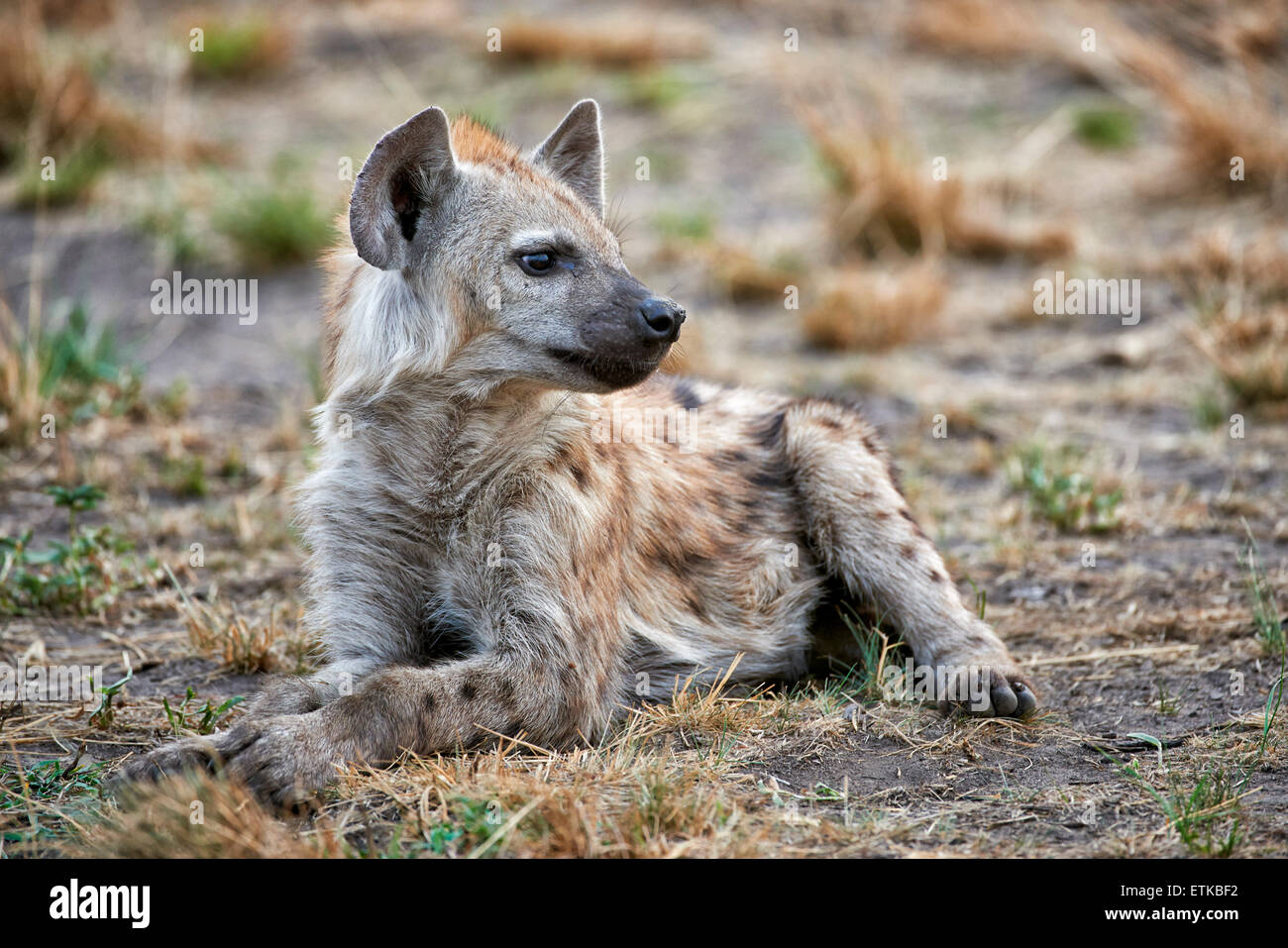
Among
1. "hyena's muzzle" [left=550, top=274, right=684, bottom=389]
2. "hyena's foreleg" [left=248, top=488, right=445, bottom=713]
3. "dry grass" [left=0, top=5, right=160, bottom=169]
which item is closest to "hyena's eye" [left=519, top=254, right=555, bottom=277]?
"hyena's muzzle" [left=550, top=274, right=684, bottom=389]

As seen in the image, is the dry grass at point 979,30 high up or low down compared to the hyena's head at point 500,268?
up

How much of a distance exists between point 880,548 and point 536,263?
1398 mm

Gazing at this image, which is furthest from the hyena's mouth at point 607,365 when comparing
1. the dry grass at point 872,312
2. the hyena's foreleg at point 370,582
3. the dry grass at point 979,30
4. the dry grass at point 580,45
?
the dry grass at point 979,30

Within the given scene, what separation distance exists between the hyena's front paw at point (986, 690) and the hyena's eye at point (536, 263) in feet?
5.17

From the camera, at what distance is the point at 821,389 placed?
6.98m

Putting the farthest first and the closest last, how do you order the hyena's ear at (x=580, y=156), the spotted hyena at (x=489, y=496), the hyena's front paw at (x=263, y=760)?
the hyena's ear at (x=580, y=156), the spotted hyena at (x=489, y=496), the hyena's front paw at (x=263, y=760)

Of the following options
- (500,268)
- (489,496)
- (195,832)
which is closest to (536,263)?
(500,268)

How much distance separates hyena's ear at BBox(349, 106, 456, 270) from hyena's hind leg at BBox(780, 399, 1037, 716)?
4.83 feet

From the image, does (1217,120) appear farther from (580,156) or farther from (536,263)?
(536,263)

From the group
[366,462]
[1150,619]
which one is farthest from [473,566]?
[1150,619]

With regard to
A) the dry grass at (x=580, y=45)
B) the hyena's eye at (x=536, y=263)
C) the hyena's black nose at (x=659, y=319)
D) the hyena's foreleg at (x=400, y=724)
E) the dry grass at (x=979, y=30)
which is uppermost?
the dry grass at (x=979, y=30)

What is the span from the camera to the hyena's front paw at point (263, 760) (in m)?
2.98

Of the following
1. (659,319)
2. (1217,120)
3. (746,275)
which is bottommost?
(659,319)

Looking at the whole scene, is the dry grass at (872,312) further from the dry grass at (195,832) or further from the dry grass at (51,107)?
the dry grass at (195,832)
